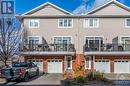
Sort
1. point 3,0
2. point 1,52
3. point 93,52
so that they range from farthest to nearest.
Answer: point 1,52 → point 93,52 → point 3,0

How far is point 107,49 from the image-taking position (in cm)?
4456

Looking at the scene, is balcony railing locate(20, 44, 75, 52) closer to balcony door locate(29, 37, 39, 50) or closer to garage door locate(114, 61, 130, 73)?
balcony door locate(29, 37, 39, 50)

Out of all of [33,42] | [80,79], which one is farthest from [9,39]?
[80,79]

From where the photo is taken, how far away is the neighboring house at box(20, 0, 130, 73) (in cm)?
4500

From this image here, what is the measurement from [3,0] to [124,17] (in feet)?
98.3

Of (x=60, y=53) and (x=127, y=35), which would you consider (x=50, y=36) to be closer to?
(x=60, y=53)

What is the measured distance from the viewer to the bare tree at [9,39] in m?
47.6

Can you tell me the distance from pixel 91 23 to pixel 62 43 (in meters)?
4.78

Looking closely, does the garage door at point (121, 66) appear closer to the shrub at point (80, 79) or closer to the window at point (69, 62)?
the window at point (69, 62)

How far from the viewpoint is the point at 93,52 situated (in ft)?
144

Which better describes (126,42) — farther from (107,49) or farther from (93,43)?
(93,43)

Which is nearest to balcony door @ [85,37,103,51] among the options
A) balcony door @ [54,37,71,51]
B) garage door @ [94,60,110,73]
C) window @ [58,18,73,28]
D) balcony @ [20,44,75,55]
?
garage door @ [94,60,110,73]

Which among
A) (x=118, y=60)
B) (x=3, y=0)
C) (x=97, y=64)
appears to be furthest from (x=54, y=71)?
(x=3, y=0)

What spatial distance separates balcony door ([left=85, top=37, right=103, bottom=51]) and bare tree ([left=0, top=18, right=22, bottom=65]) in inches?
428
